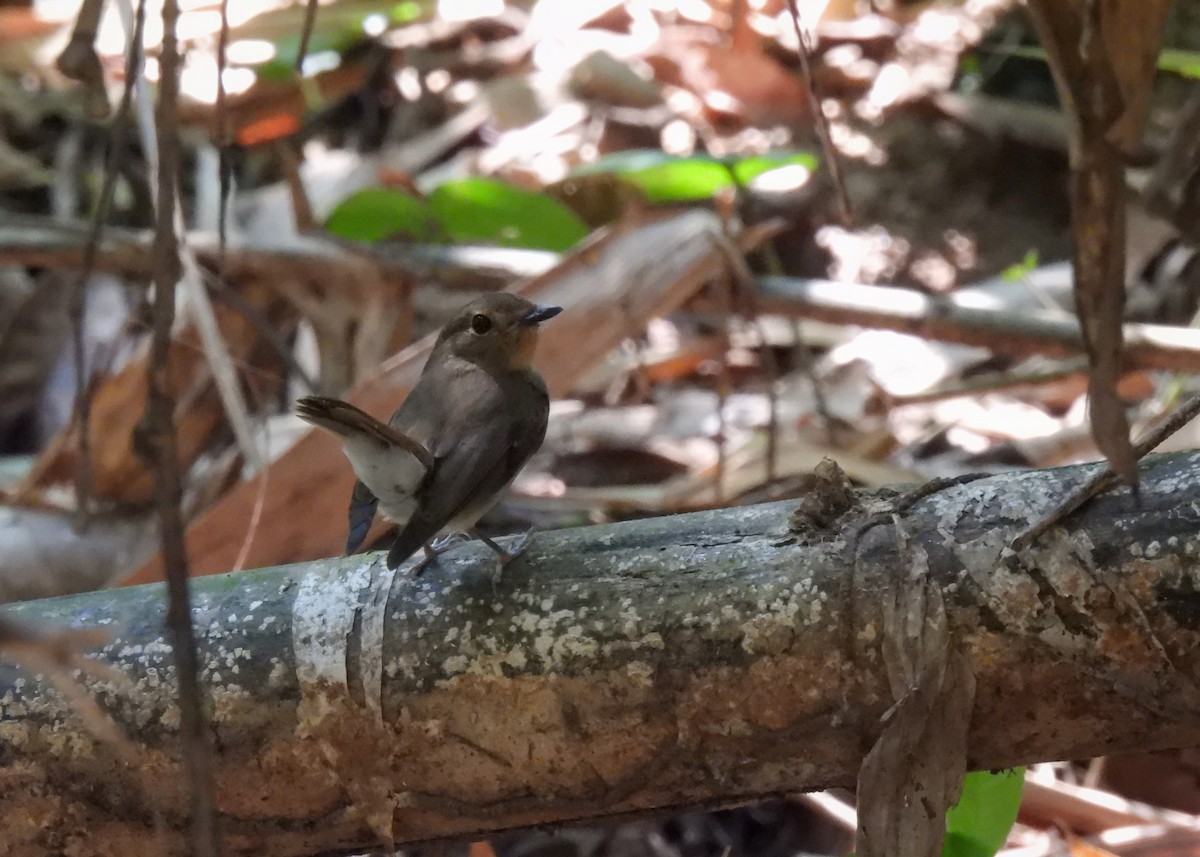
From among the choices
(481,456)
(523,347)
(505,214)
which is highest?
(505,214)

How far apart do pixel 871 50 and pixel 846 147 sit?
707 mm

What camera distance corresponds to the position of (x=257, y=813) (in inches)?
63.2

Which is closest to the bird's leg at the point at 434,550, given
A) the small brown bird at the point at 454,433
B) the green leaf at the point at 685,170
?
the small brown bird at the point at 454,433

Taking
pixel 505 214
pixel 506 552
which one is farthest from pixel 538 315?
pixel 505 214

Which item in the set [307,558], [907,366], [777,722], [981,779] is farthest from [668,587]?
[907,366]

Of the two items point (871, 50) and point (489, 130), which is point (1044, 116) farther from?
point (489, 130)

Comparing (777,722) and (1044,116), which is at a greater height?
(1044,116)

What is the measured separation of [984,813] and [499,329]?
135 centimetres

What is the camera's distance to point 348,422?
72.7 inches

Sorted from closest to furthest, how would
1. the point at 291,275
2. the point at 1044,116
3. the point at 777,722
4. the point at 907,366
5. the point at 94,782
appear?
1. the point at 777,722
2. the point at 94,782
3. the point at 291,275
4. the point at 907,366
5. the point at 1044,116

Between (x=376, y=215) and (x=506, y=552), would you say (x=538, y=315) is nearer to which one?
(x=506, y=552)

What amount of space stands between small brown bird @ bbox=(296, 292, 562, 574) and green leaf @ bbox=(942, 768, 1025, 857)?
784mm

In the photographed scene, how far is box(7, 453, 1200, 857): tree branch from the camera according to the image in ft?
4.66

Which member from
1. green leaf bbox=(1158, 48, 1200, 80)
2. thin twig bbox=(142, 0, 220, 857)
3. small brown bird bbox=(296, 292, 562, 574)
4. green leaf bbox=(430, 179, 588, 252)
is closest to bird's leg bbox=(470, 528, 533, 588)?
small brown bird bbox=(296, 292, 562, 574)
